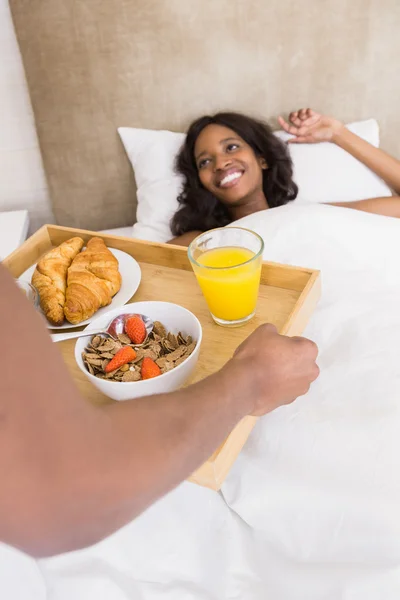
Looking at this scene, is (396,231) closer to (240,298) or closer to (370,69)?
(240,298)

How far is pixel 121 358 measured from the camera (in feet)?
3.04

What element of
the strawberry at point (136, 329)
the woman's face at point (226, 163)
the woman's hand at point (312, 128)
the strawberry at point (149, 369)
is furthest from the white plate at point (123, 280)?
the woman's hand at point (312, 128)

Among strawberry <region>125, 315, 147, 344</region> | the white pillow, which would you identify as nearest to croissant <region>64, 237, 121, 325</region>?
strawberry <region>125, 315, 147, 344</region>

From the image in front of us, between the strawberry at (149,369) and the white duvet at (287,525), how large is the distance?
0.23m

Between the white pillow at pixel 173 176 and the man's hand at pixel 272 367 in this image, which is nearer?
the man's hand at pixel 272 367

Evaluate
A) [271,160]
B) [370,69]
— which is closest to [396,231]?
[271,160]

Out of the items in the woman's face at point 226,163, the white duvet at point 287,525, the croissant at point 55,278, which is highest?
the croissant at point 55,278

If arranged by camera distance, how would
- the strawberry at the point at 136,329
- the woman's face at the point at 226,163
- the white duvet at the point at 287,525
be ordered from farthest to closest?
the woman's face at the point at 226,163, the strawberry at the point at 136,329, the white duvet at the point at 287,525

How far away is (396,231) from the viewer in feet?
4.65

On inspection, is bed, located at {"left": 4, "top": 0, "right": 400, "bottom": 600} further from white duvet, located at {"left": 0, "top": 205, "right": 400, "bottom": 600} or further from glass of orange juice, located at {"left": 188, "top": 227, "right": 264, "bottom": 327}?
glass of orange juice, located at {"left": 188, "top": 227, "right": 264, "bottom": 327}

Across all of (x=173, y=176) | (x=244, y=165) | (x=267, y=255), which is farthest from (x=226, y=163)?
(x=267, y=255)

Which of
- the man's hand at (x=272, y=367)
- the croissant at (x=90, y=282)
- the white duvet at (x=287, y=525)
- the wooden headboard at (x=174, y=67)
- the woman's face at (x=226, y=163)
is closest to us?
the man's hand at (x=272, y=367)

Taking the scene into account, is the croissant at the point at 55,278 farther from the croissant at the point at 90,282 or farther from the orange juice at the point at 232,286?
the orange juice at the point at 232,286

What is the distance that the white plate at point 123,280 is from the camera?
111 cm
